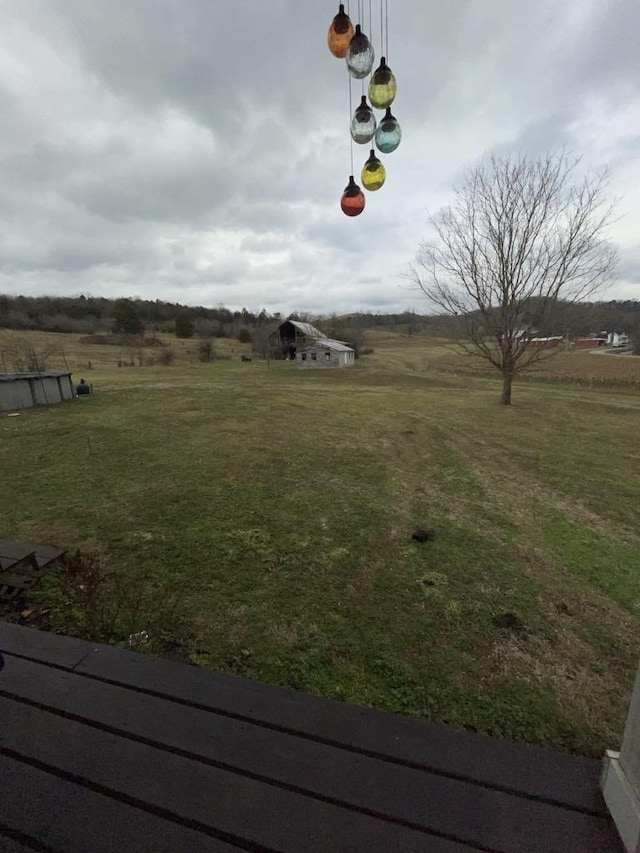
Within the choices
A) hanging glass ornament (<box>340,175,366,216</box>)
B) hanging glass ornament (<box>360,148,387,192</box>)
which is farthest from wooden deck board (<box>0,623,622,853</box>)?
hanging glass ornament (<box>360,148,387,192</box>)

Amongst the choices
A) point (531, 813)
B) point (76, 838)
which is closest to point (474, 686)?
point (531, 813)

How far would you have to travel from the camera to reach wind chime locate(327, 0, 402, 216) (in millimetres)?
2492

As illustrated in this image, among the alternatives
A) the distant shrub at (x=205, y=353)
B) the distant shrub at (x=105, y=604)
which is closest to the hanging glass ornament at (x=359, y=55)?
the distant shrub at (x=105, y=604)

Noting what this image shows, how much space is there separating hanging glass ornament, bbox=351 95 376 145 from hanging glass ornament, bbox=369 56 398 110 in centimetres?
20

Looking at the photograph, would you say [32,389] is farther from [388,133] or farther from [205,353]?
[205,353]

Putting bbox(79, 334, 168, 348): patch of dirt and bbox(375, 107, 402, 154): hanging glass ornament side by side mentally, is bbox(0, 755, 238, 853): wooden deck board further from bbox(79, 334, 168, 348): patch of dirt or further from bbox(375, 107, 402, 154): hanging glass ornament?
bbox(79, 334, 168, 348): patch of dirt

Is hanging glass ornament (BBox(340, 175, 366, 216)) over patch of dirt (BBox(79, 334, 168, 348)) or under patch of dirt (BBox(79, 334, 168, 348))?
over

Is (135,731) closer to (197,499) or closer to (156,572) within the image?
(156,572)

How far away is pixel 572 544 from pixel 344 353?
29.5 m

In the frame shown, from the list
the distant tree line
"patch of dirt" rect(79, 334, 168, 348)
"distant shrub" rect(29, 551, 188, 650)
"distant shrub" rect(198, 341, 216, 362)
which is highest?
the distant tree line

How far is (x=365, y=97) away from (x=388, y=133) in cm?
37

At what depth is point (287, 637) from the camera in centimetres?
280

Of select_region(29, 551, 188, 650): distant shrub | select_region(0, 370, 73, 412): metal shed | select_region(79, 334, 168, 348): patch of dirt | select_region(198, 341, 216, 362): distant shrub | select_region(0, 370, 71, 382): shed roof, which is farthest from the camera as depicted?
select_region(79, 334, 168, 348): patch of dirt

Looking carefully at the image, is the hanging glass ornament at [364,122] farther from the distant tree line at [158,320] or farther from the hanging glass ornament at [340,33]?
the distant tree line at [158,320]
